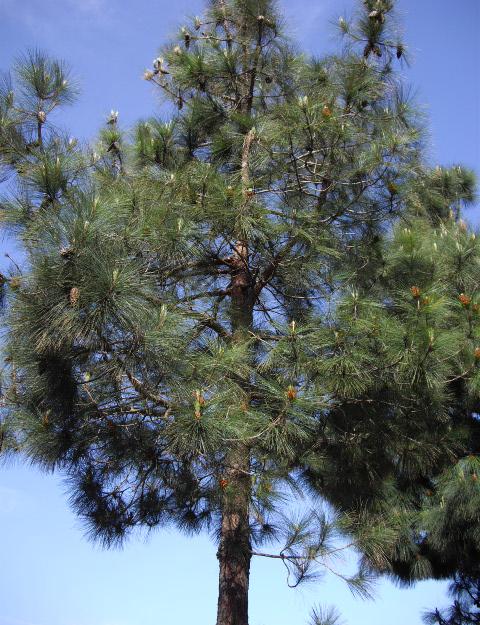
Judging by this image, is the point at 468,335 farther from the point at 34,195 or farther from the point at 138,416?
the point at 34,195

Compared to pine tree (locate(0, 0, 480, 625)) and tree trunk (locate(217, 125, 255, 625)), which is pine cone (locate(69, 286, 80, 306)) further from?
tree trunk (locate(217, 125, 255, 625))

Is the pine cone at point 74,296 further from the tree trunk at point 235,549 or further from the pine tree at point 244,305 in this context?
the tree trunk at point 235,549

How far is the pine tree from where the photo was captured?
3.37m

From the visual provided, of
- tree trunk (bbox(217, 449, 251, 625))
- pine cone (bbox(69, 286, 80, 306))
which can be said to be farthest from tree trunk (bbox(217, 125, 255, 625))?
pine cone (bbox(69, 286, 80, 306))

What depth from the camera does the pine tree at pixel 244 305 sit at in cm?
337

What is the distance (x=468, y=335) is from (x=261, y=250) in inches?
57.3

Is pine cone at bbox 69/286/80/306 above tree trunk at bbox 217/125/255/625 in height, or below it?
above

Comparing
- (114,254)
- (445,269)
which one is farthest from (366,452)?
(114,254)

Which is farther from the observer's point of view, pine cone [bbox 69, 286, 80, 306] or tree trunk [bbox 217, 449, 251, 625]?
tree trunk [bbox 217, 449, 251, 625]

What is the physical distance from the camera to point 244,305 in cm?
489

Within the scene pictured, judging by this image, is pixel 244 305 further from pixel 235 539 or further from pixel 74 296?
pixel 74 296

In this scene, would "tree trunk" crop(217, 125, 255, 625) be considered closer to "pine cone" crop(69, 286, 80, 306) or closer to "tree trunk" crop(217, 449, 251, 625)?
"tree trunk" crop(217, 449, 251, 625)

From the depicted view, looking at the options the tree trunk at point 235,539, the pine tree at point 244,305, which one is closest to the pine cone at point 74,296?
the pine tree at point 244,305

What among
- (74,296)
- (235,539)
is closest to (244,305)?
(235,539)
